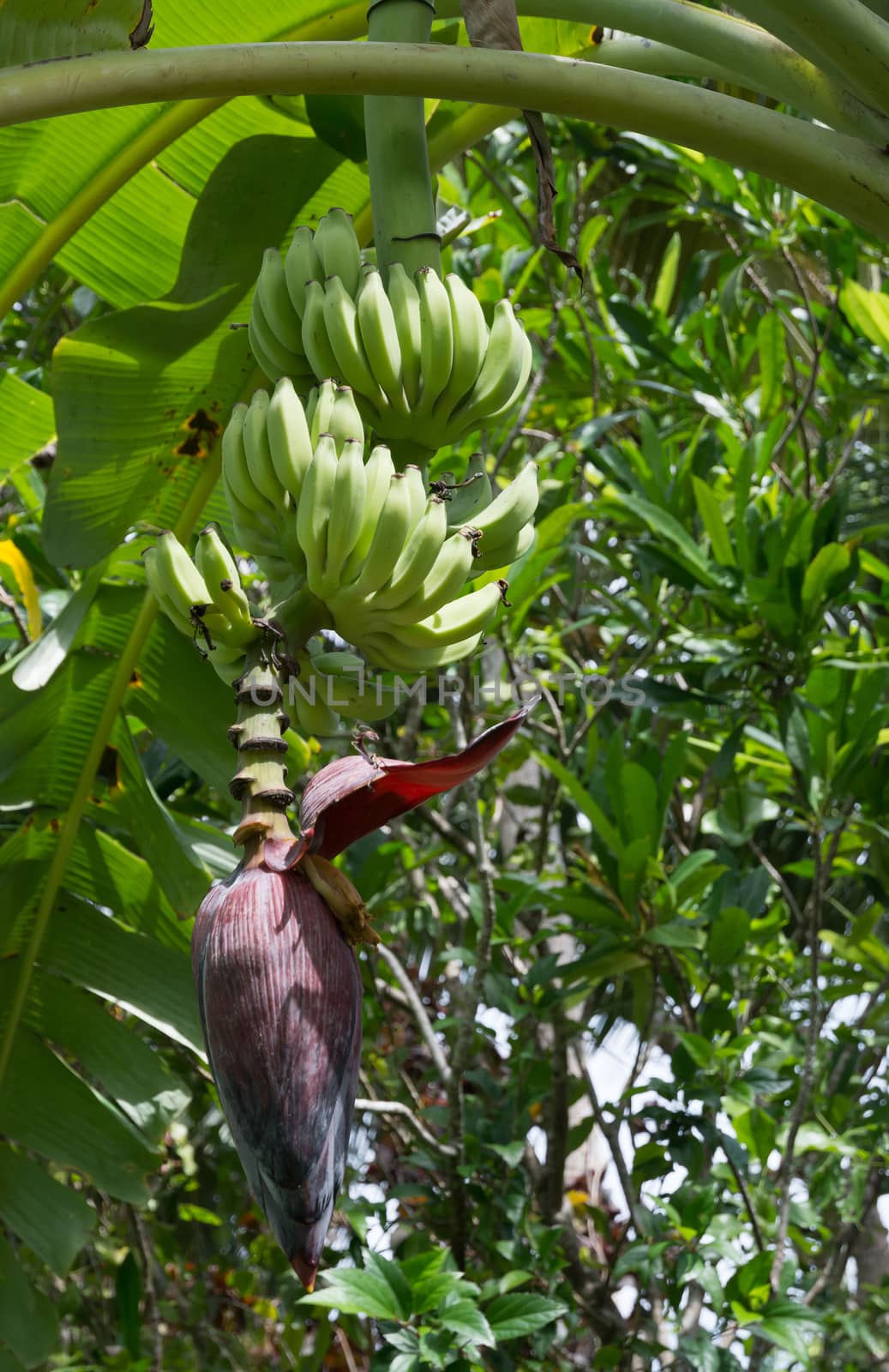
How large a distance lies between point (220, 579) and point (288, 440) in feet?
0.35

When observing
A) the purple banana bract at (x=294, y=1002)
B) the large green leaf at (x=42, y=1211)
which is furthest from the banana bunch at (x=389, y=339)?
the large green leaf at (x=42, y=1211)

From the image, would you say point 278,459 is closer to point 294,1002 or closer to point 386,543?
point 386,543

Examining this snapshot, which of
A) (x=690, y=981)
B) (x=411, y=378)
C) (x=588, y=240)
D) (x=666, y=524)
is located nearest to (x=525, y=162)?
(x=588, y=240)

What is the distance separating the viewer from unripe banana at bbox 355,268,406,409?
82 centimetres

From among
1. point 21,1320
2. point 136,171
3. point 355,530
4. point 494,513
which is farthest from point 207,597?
point 21,1320

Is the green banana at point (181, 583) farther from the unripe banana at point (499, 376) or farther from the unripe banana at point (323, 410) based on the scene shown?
the unripe banana at point (499, 376)

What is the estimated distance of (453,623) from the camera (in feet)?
2.72

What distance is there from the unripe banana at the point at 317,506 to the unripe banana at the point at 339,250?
231mm

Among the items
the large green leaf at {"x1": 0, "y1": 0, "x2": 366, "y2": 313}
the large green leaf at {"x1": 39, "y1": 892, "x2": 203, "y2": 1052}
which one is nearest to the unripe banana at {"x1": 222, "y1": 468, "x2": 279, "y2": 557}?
the large green leaf at {"x1": 0, "y1": 0, "x2": 366, "y2": 313}

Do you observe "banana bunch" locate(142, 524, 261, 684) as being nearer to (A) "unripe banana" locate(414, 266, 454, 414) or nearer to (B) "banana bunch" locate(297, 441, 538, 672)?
(B) "banana bunch" locate(297, 441, 538, 672)

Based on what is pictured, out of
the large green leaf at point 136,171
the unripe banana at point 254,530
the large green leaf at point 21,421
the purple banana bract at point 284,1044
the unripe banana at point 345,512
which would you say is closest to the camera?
the purple banana bract at point 284,1044

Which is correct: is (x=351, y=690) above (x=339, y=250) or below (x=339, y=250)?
below

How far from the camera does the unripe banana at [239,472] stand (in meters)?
0.83

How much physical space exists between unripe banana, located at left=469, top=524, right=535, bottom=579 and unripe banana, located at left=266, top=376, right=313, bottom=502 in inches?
6.4
